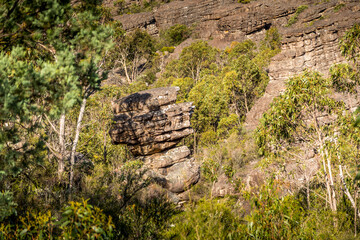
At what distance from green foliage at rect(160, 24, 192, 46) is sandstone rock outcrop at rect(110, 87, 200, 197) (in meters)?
52.0

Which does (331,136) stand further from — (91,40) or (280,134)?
(91,40)

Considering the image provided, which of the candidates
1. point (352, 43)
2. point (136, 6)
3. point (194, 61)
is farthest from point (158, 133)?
point (136, 6)

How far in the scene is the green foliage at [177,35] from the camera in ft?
Answer: 217

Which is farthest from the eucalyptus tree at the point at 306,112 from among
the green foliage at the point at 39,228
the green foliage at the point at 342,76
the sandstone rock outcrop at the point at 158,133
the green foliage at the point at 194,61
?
the green foliage at the point at 194,61

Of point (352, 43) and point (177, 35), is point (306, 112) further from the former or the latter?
point (177, 35)

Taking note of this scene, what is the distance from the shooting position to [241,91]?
31.3m

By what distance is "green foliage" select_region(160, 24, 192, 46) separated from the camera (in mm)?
66062

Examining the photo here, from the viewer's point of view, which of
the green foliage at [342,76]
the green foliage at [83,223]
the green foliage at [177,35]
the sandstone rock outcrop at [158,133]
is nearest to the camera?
the green foliage at [83,223]

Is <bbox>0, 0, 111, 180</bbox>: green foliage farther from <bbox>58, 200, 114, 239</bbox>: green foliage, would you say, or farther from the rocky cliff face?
the rocky cliff face

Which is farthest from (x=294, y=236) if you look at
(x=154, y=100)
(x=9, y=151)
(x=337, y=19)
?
(x=337, y=19)

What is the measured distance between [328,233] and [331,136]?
3594 mm

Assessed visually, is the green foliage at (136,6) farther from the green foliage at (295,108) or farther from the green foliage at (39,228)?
the green foliage at (39,228)

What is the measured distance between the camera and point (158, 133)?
16.9 meters

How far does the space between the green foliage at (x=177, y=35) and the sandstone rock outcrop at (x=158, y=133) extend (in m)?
52.0
